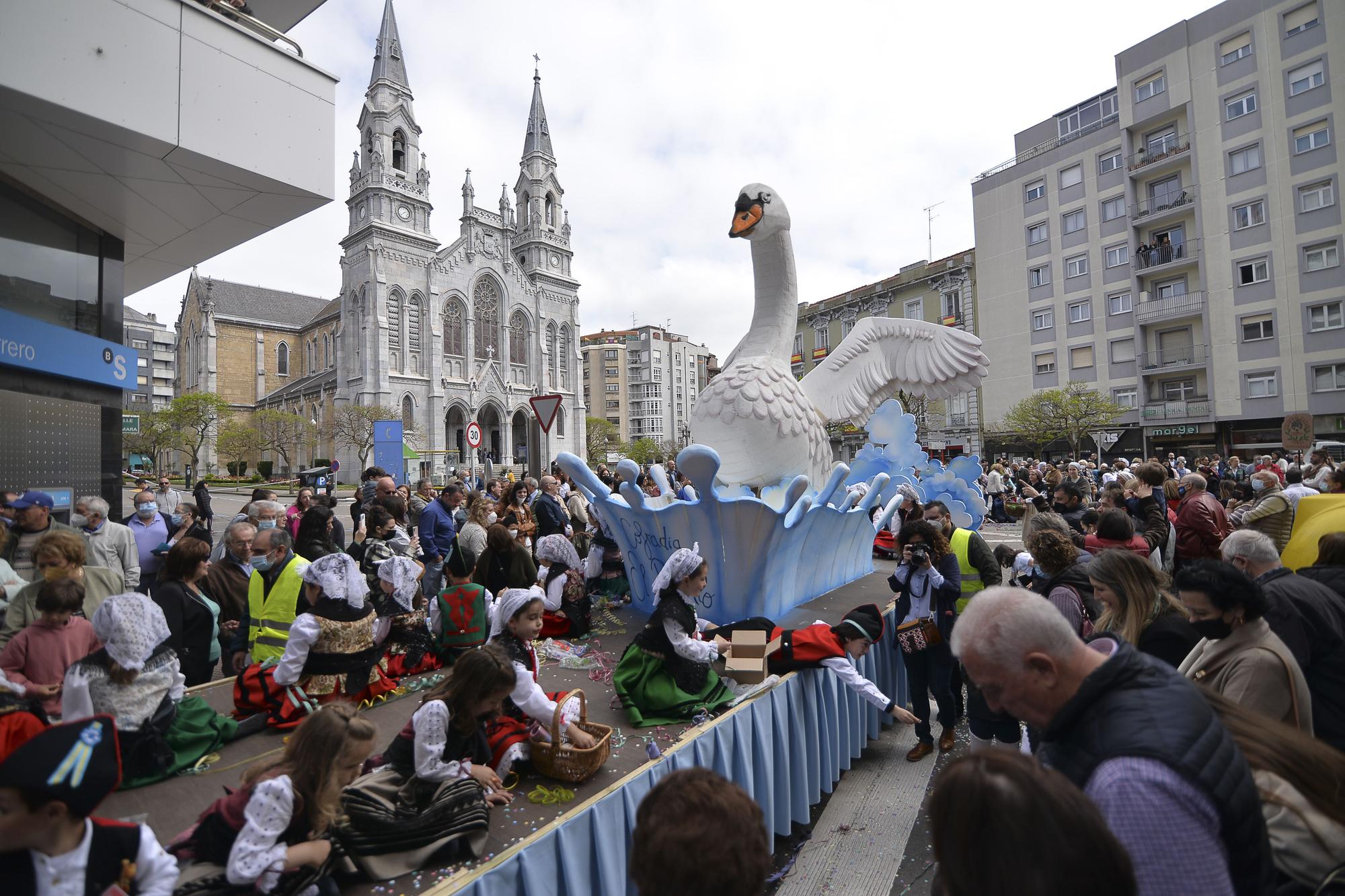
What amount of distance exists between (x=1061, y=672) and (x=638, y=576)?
468cm

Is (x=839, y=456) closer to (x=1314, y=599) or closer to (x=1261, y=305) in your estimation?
(x=1261, y=305)

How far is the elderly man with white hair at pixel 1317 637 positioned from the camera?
2279 mm

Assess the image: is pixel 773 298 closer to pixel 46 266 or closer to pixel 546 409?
pixel 546 409

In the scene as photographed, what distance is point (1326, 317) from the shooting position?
2066 centimetres

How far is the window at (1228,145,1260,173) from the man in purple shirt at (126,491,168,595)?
3144 cm

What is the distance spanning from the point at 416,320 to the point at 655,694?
41450 millimetres

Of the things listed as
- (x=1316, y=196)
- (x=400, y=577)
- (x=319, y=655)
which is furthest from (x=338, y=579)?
(x=1316, y=196)

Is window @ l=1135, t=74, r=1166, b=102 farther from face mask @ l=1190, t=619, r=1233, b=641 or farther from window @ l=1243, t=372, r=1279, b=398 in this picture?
face mask @ l=1190, t=619, r=1233, b=641

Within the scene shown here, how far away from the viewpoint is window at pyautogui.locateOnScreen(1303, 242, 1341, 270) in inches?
803

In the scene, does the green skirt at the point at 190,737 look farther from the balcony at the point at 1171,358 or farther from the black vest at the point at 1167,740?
the balcony at the point at 1171,358

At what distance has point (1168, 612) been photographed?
2.79 meters

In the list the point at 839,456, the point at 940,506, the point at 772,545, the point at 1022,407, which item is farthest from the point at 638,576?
the point at 1022,407

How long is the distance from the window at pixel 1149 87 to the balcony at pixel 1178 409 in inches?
464

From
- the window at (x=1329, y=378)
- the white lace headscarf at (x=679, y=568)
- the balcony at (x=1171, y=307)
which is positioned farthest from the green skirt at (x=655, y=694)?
the balcony at (x=1171, y=307)
